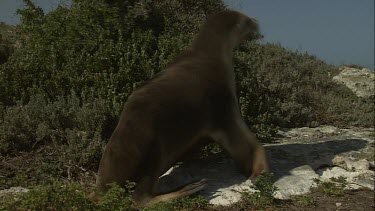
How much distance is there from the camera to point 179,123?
193 inches

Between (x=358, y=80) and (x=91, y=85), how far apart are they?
7.44 metres

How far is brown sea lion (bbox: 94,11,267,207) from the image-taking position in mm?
4625

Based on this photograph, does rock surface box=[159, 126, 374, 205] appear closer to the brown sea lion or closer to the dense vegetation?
the brown sea lion

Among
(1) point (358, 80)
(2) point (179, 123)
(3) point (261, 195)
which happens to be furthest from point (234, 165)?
(1) point (358, 80)

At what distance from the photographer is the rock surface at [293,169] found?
5336mm

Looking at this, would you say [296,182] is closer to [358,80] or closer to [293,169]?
[293,169]

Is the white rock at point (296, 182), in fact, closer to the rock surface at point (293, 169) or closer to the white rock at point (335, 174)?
the rock surface at point (293, 169)

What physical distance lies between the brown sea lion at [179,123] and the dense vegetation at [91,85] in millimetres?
1369

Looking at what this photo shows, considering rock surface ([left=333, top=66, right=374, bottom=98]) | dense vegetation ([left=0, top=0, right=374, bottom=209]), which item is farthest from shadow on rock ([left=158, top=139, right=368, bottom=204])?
rock surface ([left=333, top=66, right=374, bottom=98])

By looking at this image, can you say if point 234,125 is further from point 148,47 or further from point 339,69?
point 339,69

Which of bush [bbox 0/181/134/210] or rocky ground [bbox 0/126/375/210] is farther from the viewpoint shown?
rocky ground [bbox 0/126/375/210]

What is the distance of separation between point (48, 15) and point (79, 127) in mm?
2821

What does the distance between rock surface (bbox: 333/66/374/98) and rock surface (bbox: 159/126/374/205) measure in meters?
4.44

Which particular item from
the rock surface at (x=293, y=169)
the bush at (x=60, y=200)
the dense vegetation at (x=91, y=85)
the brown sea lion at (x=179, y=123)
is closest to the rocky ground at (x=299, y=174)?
the rock surface at (x=293, y=169)
